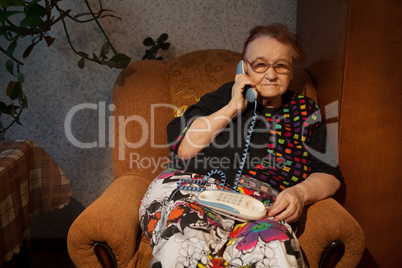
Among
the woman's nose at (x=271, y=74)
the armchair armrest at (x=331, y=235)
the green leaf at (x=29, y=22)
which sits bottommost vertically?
the armchair armrest at (x=331, y=235)

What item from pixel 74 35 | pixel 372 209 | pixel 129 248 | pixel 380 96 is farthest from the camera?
pixel 74 35

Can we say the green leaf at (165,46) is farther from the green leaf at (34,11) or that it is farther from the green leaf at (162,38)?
the green leaf at (34,11)

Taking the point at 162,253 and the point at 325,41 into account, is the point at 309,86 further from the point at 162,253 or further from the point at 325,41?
the point at 162,253

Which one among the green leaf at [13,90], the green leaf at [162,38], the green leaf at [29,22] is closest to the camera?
the green leaf at [29,22]

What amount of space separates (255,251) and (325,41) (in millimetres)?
1006

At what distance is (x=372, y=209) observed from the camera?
1451mm

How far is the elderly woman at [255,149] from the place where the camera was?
116 cm

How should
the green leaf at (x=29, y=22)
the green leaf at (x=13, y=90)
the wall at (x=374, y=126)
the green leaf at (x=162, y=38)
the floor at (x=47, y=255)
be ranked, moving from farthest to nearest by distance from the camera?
the floor at (x=47, y=255), the green leaf at (x=162, y=38), the green leaf at (x=13, y=90), the green leaf at (x=29, y=22), the wall at (x=374, y=126)

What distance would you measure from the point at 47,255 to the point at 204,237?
1517 millimetres

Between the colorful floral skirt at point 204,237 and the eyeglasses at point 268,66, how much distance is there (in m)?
0.52

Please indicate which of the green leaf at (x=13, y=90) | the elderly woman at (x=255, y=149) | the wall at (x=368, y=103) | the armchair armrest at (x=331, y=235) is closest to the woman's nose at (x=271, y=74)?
the elderly woman at (x=255, y=149)

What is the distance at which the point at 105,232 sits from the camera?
1.09 metres

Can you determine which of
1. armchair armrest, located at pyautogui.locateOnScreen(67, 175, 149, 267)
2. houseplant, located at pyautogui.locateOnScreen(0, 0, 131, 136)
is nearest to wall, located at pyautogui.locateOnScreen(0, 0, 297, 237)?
houseplant, located at pyautogui.locateOnScreen(0, 0, 131, 136)

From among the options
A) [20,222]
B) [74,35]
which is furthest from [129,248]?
[74,35]
